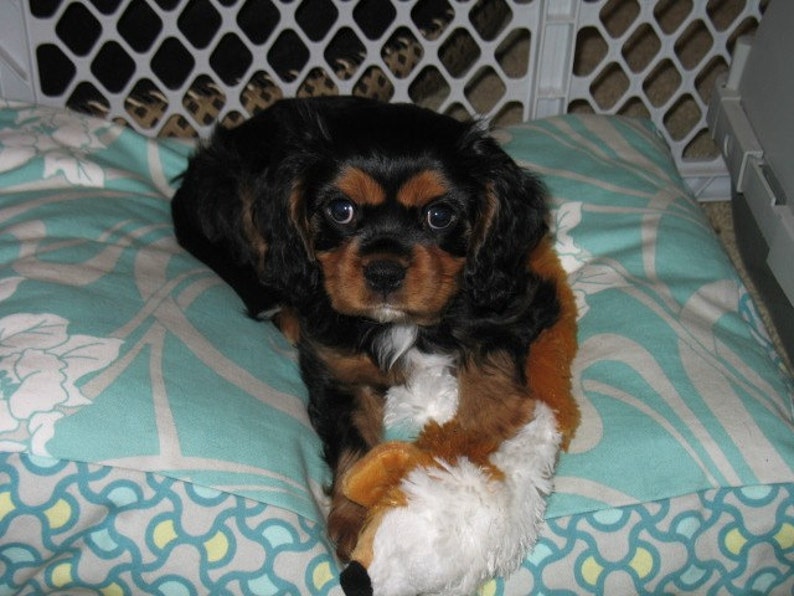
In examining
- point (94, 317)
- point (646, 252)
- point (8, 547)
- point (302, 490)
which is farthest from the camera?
point (646, 252)

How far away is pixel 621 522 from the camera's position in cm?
215

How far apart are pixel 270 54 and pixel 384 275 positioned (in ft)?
6.61

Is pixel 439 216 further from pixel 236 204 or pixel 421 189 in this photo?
pixel 236 204

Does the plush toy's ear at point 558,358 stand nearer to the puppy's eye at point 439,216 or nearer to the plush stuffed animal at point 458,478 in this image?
the plush stuffed animal at point 458,478

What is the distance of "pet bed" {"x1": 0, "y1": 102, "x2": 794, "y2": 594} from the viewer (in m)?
2.06

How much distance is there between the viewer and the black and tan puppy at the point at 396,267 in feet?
7.32

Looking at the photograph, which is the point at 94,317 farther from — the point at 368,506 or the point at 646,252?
the point at 646,252

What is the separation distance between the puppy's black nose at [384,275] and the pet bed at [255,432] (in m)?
0.48

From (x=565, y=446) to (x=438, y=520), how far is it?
0.53 meters

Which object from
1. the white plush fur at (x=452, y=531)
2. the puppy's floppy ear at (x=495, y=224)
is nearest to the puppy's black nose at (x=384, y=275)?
the puppy's floppy ear at (x=495, y=224)

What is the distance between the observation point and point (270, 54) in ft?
12.5

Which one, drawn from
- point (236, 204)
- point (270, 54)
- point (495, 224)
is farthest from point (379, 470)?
point (270, 54)

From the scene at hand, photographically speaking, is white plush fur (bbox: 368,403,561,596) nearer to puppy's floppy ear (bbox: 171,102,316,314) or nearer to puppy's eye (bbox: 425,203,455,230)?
puppy's eye (bbox: 425,203,455,230)

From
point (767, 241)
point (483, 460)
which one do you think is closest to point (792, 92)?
point (767, 241)
